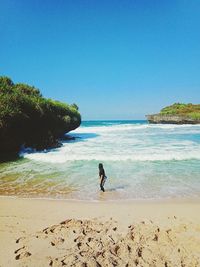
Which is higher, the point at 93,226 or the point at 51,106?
the point at 51,106

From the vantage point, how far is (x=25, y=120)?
22.2 metres

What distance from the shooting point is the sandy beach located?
187 inches

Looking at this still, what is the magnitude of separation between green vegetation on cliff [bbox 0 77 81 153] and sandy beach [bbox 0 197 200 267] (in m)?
12.2

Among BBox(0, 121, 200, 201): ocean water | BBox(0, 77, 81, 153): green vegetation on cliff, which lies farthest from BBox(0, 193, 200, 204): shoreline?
BBox(0, 77, 81, 153): green vegetation on cliff

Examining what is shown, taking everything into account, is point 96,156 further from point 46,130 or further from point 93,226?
point 93,226

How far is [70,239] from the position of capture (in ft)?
18.3

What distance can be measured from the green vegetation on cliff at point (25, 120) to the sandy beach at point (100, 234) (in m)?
12.2

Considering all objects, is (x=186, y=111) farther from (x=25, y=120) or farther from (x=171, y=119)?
(x=25, y=120)

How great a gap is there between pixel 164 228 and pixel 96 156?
1269 cm

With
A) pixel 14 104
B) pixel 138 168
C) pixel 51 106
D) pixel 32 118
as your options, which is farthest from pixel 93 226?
pixel 51 106

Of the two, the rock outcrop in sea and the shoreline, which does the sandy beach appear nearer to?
the shoreline

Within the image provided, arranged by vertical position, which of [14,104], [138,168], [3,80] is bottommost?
[138,168]

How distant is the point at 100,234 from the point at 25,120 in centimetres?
1773

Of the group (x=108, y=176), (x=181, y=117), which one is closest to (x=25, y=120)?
(x=108, y=176)
